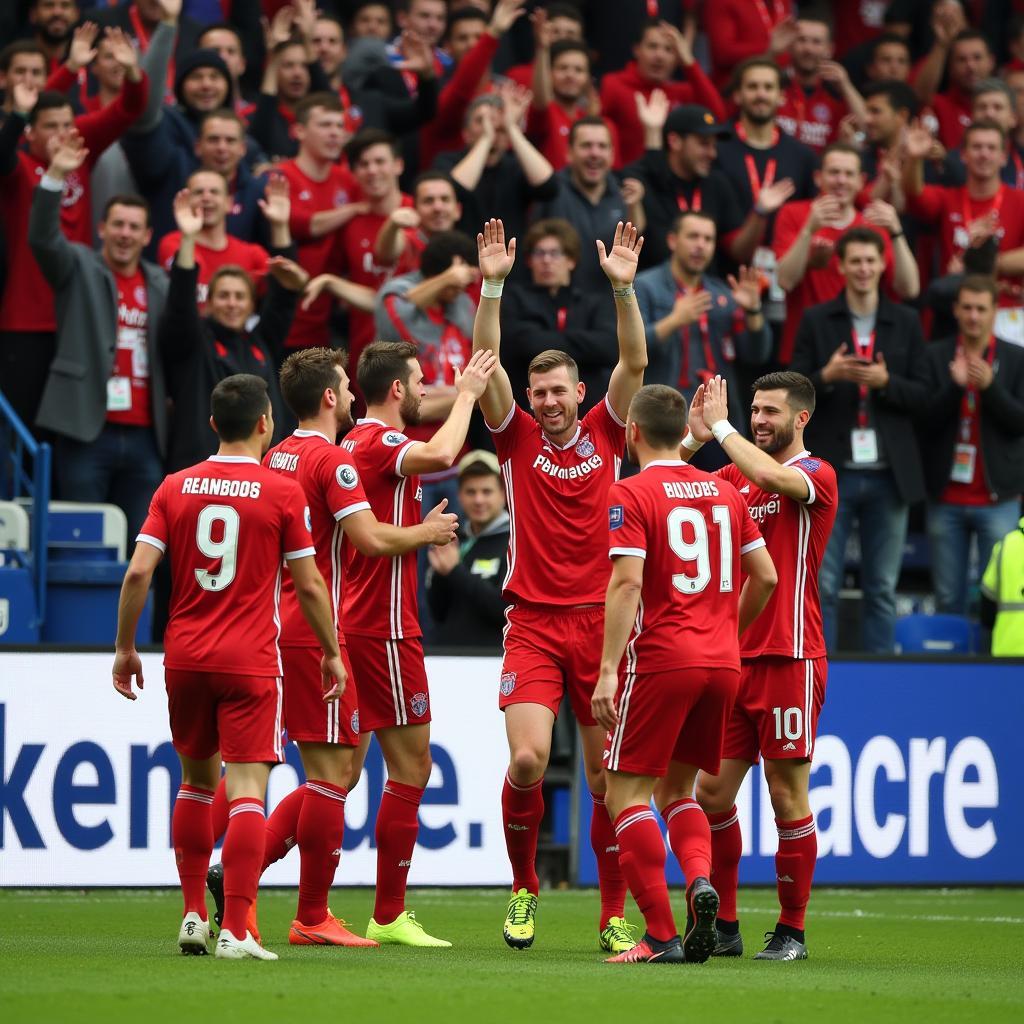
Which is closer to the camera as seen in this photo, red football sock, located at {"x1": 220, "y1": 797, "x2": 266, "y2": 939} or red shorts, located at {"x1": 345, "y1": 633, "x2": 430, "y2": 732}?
red football sock, located at {"x1": 220, "y1": 797, "x2": 266, "y2": 939}

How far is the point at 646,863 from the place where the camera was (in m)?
7.48

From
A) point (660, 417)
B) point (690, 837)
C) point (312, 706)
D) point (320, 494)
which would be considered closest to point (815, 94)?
point (660, 417)

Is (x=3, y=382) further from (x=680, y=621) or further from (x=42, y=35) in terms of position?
(x=680, y=621)

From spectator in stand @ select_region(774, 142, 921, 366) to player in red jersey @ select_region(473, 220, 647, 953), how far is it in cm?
568

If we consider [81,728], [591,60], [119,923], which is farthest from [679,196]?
[119,923]

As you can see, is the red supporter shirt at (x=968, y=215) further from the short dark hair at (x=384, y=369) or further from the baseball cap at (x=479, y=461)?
the short dark hair at (x=384, y=369)

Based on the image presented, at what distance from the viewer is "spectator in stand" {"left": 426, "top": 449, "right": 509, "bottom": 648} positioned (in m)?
12.2

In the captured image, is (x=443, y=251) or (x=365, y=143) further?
(x=365, y=143)

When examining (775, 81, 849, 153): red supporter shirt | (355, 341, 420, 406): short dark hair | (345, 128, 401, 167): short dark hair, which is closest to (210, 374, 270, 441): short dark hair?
(355, 341, 420, 406): short dark hair

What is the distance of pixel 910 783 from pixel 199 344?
18.0 ft

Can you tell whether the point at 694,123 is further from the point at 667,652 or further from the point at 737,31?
the point at 667,652

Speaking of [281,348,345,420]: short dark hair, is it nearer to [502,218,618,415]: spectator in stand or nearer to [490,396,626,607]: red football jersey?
[490,396,626,607]: red football jersey

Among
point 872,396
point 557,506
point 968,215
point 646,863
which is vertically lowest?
point 646,863

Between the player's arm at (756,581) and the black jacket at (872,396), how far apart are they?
17.8 ft
